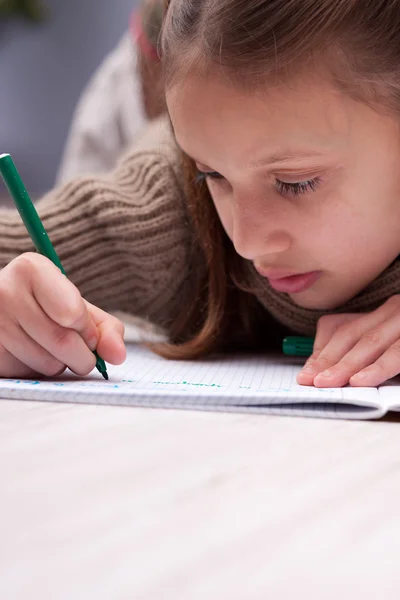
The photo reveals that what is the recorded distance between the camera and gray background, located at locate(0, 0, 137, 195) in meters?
2.32

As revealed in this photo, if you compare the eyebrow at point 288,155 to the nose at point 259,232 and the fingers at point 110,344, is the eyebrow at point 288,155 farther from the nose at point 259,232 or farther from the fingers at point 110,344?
the fingers at point 110,344

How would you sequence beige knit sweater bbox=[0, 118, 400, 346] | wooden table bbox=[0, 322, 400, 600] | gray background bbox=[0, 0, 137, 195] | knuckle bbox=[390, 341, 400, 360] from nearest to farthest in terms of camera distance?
wooden table bbox=[0, 322, 400, 600], knuckle bbox=[390, 341, 400, 360], beige knit sweater bbox=[0, 118, 400, 346], gray background bbox=[0, 0, 137, 195]

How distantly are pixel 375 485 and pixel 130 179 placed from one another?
541 millimetres

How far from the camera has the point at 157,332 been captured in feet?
2.55

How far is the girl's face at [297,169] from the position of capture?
20.0 inches

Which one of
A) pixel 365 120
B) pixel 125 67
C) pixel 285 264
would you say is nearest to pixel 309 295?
pixel 285 264

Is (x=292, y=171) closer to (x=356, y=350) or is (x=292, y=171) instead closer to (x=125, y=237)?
(x=356, y=350)

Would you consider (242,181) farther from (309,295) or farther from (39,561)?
(39,561)

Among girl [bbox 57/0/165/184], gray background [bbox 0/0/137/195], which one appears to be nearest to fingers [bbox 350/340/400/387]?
girl [bbox 57/0/165/184]

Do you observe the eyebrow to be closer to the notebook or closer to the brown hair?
the brown hair

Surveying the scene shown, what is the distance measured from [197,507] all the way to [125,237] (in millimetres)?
489

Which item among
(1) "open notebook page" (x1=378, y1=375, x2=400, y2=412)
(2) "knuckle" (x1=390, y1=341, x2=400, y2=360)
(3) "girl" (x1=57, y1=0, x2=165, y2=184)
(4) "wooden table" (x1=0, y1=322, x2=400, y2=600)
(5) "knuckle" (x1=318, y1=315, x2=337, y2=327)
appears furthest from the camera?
(3) "girl" (x1=57, y1=0, x2=165, y2=184)

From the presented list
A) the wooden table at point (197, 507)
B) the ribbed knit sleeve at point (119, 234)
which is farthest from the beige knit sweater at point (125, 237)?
the wooden table at point (197, 507)

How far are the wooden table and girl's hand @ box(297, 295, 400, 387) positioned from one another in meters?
0.09
